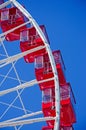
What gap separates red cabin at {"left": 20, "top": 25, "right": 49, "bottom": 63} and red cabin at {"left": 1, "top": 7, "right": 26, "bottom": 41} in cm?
26

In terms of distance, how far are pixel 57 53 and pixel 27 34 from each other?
2.60 ft

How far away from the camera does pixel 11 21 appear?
972 cm

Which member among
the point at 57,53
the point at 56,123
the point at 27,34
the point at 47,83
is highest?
the point at 27,34

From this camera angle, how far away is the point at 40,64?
873 centimetres

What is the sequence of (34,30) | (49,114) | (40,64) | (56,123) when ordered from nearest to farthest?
(56,123)
(49,114)
(40,64)
(34,30)

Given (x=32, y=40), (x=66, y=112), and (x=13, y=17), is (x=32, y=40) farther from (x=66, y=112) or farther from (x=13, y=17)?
(x=66, y=112)

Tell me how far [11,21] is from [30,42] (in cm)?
80

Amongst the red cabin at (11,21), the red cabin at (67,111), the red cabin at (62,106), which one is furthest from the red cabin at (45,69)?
the red cabin at (11,21)

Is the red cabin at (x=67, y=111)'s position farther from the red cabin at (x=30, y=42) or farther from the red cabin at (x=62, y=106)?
the red cabin at (x=30, y=42)

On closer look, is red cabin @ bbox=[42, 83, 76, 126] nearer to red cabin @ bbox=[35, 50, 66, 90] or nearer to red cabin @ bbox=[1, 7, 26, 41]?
red cabin @ bbox=[35, 50, 66, 90]

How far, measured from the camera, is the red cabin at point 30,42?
8.99m

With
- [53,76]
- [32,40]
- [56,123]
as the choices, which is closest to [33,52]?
[32,40]

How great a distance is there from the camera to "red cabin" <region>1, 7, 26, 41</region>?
31.5 feet

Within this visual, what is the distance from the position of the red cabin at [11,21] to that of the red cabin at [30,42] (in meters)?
0.26
